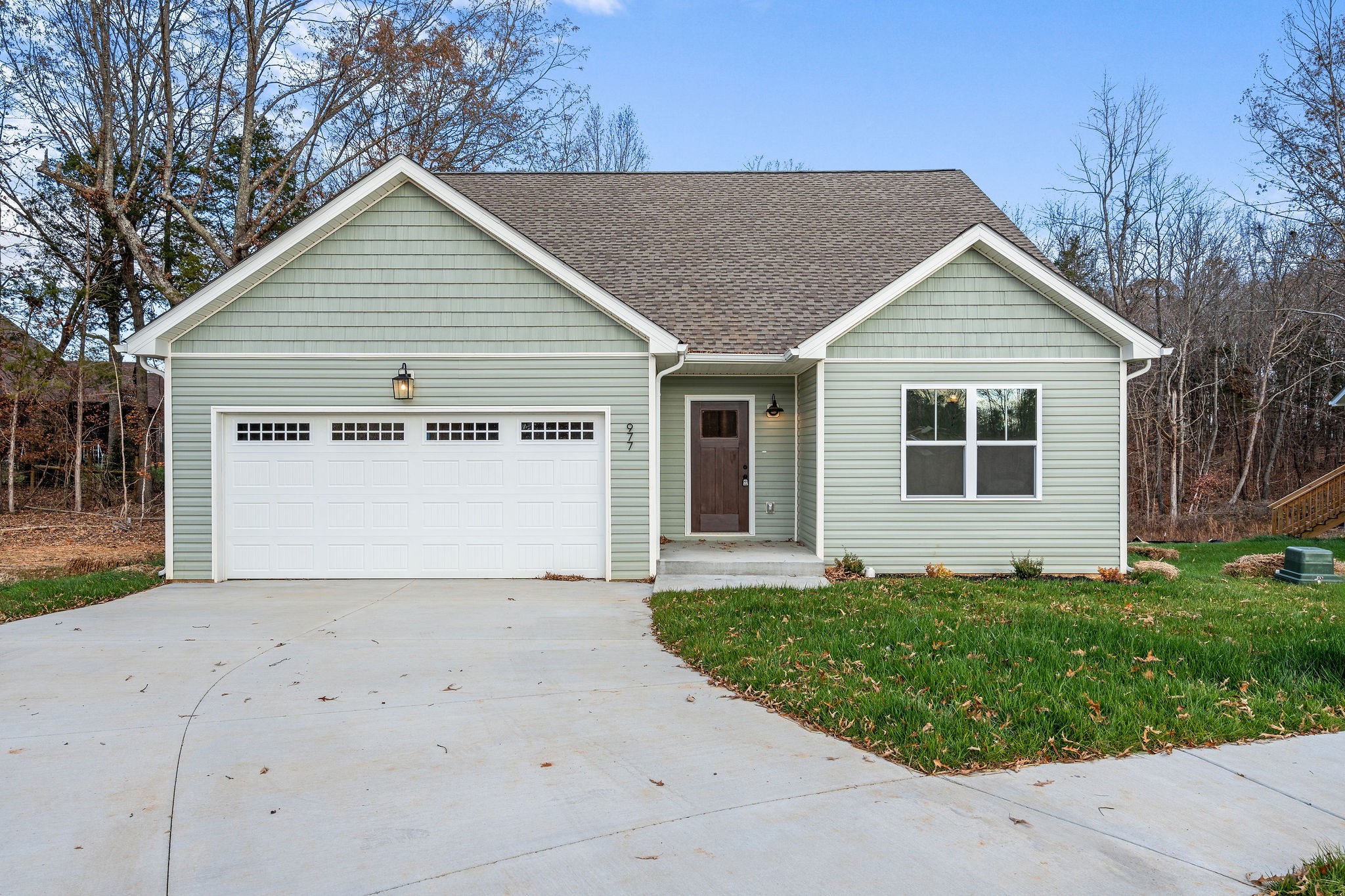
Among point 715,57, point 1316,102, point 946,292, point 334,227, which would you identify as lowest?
point 946,292

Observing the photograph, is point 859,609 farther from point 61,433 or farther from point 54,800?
point 61,433

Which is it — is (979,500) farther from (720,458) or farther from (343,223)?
(343,223)

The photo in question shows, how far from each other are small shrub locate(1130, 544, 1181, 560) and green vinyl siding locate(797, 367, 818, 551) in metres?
6.19

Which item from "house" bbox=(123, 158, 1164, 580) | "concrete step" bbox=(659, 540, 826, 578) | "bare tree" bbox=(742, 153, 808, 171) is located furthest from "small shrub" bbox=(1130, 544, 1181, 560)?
"bare tree" bbox=(742, 153, 808, 171)

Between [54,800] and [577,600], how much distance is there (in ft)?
17.0

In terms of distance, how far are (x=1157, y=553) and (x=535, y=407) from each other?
34.8ft

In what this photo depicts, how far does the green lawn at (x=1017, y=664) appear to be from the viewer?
4.12m

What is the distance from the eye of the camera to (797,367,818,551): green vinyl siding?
10.2 metres

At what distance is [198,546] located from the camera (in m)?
9.51

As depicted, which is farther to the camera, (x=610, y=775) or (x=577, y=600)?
(x=577, y=600)

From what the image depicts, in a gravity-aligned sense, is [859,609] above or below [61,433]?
below

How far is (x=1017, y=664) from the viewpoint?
5250mm

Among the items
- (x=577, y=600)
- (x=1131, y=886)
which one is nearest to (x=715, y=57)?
(x=577, y=600)

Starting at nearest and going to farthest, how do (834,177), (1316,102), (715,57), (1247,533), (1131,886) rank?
1. (1131,886)
2. (834,177)
3. (1316,102)
4. (1247,533)
5. (715,57)
